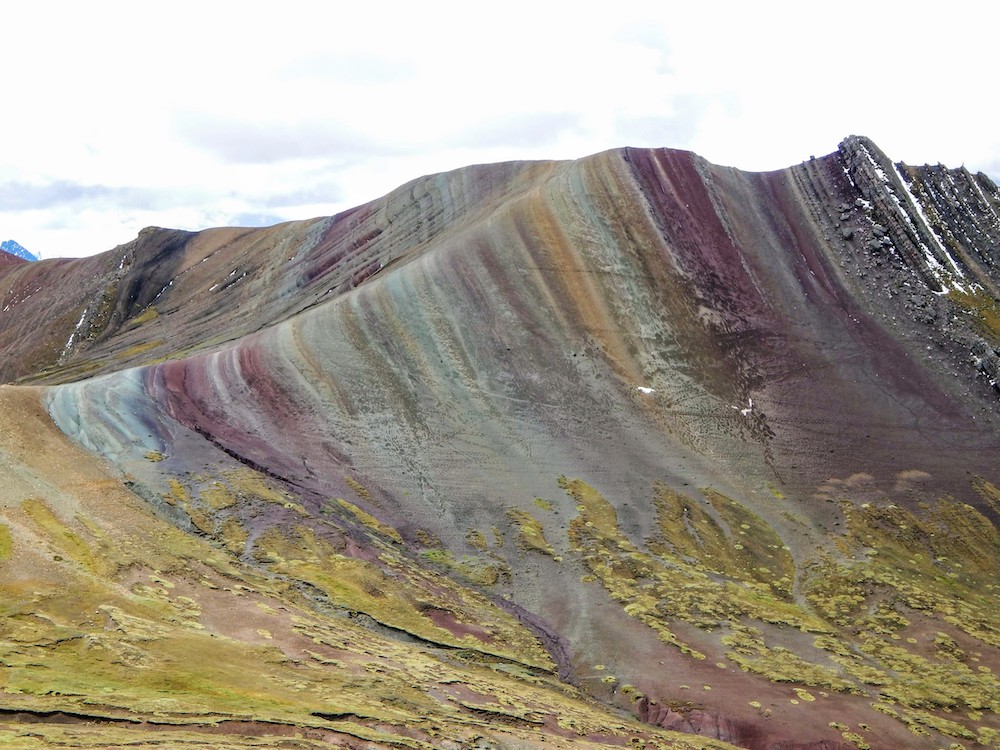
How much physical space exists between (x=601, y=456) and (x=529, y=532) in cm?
858

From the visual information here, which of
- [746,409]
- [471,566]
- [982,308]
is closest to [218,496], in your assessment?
[471,566]

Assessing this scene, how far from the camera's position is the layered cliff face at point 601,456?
34781 mm

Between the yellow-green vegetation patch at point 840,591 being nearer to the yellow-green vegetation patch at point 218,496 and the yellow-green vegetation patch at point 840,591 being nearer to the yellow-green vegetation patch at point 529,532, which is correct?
the yellow-green vegetation patch at point 529,532

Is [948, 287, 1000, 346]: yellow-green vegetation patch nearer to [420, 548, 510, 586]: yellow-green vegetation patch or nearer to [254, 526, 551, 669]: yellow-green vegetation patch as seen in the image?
[420, 548, 510, 586]: yellow-green vegetation patch

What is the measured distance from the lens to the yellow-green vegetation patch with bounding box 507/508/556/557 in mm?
45641

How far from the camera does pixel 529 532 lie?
46.8 meters

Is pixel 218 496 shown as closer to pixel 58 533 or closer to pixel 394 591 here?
pixel 58 533

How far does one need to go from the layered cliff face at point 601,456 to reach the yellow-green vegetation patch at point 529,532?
18 cm

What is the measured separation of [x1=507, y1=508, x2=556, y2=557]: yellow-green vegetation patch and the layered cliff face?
0.18 meters

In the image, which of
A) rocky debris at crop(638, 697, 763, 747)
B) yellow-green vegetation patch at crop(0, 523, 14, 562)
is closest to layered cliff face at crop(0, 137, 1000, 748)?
rocky debris at crop(638, 697, 763, 747)

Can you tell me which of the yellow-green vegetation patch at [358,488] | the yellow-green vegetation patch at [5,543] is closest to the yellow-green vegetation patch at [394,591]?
the yellow-green vegetation patch at [358,488]

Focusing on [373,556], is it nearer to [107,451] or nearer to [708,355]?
[107,451]

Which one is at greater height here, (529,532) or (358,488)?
(358,488)

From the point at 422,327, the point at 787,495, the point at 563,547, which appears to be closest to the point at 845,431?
the point at 787,495
